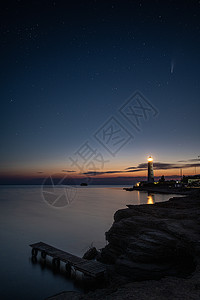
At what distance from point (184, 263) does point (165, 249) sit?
1.15m

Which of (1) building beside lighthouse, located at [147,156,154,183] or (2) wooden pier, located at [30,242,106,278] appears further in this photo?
(1) building beside lighthouse, located at [147,156,154,183]

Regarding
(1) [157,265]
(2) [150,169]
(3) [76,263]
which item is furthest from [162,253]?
(2) [150,169]

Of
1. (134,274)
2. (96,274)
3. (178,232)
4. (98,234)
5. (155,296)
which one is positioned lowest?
(98,234)

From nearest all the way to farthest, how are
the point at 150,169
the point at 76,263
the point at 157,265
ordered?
the point at 157,265 → the point at 76,263 → the point at 150,169

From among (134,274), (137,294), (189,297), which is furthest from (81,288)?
(189,297)

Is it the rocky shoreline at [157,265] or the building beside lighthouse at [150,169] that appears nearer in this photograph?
the rocky shoreline at [157,265]

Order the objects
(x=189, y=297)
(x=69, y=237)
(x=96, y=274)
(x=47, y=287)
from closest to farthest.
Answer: (x=189, y=297), (x=96, y=274), (x=47, y=287), (x=69, y=237)

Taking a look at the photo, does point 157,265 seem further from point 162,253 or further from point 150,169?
point 150,169

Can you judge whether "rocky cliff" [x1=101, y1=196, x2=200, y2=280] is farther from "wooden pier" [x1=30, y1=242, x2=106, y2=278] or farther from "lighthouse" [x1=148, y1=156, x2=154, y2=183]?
"lighthouse" [x1=148, y1=156, x2=154, y2=183]

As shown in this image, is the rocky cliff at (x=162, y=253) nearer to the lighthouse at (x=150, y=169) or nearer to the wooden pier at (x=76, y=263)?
the wooden pier at (x=76, y=263)

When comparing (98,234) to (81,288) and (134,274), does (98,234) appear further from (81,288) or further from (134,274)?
(134,274)

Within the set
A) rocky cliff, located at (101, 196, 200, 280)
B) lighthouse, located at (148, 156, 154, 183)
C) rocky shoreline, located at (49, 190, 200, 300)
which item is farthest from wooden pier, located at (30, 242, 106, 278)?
lighthouse, located at (148, 156, 154, 183)

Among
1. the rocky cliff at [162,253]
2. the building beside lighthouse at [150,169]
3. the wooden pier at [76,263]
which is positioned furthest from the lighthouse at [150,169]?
the rocky cliff at [162,253]

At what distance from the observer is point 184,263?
34.9 feet
